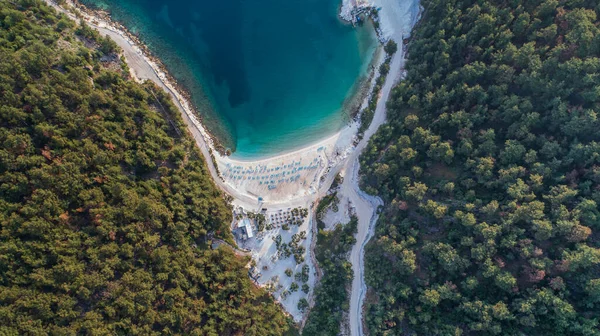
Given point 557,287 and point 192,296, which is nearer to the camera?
point 557,287

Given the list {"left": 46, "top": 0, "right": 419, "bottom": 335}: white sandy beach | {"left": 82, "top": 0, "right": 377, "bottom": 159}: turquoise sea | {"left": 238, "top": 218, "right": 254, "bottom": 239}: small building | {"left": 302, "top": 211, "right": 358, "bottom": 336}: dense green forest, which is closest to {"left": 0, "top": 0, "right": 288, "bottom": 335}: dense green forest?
{"left": 238, "top": 218, "right": 254, "bottom": 239}: small building

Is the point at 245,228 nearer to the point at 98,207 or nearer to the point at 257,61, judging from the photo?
the point at 98,207

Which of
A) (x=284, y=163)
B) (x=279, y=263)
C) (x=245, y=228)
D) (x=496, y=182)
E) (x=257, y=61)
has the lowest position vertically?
(x=279, y=263)

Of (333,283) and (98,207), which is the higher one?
(98,207)

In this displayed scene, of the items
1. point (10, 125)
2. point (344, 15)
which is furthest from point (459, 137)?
point (10, 125)

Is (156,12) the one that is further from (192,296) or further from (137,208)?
(192,296)

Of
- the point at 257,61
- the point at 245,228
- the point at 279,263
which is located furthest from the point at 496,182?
the point at 257,61

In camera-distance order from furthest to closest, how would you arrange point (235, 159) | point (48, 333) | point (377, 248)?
point (235, 159) < point (377, 248) < point (48, 333)

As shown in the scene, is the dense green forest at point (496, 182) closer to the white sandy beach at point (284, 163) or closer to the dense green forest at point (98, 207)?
the white sandy beach at point (284, 163)
